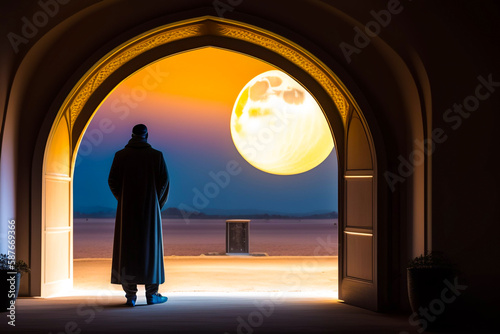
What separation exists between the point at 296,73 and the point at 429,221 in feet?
7.64

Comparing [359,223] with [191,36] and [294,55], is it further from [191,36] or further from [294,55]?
[191,36]

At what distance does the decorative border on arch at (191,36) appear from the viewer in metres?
6.25

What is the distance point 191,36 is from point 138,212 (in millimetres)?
2231

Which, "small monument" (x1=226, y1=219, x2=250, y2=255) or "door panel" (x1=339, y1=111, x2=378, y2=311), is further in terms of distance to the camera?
"small monument" (x1=226, y1=219, x2=250, y2=255)

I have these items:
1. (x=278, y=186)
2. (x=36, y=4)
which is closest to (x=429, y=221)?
(x=36, y=4)

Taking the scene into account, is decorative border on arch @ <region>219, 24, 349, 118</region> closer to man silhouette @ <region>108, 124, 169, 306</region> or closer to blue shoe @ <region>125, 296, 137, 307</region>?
man silhouette @ <region>108, 124, 169, 306</region>

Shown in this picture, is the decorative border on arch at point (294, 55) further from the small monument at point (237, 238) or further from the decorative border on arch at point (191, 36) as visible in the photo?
the small monument at point (237, 238)

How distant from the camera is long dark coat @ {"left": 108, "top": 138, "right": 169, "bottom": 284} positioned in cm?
559

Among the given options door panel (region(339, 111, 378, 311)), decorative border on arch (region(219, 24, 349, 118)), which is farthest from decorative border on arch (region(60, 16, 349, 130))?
door panel (region(339, 111, 378, 311))

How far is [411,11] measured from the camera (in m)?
5.48

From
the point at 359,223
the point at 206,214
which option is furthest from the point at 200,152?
the point at 206,214

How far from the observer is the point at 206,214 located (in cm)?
4603

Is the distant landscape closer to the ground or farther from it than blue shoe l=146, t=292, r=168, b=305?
closer to the ground

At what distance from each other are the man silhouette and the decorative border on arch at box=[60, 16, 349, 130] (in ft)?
3.66
